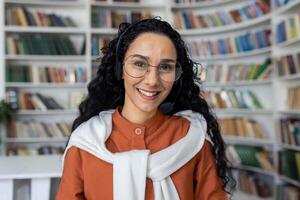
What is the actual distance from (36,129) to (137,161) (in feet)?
10.1

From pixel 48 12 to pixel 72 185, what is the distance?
337 cm

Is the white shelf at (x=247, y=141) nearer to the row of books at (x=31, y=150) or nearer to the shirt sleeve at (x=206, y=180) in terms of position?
the row of books at (x=31, y=150)

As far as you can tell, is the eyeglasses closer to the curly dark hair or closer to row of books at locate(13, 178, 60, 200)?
the curly dark hair

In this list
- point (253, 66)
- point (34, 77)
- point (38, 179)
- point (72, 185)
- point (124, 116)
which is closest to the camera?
point (72, 185)

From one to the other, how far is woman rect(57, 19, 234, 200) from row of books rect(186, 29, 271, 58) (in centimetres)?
242

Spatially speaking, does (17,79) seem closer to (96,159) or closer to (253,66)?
(253,66)

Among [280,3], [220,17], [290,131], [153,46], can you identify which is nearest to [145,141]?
[153,46]

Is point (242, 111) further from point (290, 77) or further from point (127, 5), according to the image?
point (127, 5)

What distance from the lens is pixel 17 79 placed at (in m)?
3.82

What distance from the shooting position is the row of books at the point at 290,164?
3020 mm

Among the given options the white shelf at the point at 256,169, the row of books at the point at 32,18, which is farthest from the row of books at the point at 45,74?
the white shelf at the point at 256,169

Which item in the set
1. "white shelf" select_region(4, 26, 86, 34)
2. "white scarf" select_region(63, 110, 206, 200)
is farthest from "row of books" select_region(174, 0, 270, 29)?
"white scarf" select_region(63, 110, 206, 200)

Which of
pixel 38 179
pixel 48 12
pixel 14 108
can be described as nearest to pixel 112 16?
pixel 48 12

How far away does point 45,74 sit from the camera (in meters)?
3.89
